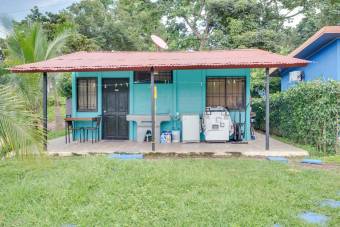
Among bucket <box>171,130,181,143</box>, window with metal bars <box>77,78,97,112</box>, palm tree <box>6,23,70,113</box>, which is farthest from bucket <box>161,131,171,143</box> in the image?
palm tree <box>6,23,70,113</box>

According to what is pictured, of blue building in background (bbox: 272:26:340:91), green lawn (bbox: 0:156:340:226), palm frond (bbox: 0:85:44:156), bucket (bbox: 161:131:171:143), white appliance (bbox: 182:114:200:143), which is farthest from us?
bucket (bbox: 161:131:171:143)

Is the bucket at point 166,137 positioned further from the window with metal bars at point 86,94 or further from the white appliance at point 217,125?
the window with metal bars at point 86,94

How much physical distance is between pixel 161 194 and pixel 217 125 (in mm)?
5119

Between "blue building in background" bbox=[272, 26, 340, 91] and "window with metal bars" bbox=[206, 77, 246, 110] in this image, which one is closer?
"blue building in background" bbox=[272, 26, 340, 91]

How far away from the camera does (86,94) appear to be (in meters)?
10.9

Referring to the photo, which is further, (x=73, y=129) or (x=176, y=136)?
(x=73, y=129)

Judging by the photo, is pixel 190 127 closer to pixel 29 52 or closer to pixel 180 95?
pixel 180 95

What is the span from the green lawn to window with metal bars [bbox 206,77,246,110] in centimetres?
398

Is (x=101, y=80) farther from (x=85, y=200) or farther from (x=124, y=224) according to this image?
(x=124, y=224)

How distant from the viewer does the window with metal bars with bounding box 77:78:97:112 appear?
10.9 metres

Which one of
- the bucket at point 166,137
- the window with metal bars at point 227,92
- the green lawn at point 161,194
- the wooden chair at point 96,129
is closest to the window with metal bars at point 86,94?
the wooden chair at point 96,129

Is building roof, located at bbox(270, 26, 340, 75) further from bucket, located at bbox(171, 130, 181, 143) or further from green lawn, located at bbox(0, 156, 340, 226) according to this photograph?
bucket, located at bbox(171, 130, 181, 143)

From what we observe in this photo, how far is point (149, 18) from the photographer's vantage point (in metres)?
23.1

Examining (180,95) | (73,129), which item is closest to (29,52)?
(73,129)
